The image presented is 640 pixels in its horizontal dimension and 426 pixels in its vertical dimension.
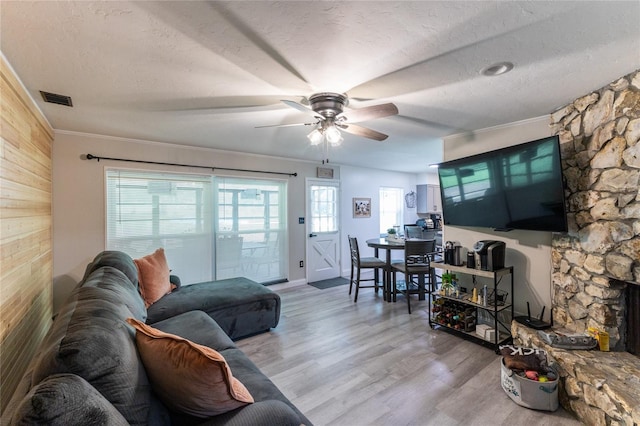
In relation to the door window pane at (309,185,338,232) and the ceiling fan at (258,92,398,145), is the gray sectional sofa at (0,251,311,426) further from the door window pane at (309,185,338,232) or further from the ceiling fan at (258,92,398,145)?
the door window pane at (309,185,338,232)

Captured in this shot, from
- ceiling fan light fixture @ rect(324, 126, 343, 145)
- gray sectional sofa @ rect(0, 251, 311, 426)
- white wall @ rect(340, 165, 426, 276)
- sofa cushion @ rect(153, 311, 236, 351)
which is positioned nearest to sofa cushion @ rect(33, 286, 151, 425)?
gray sectional sofa @ rect(0, 251, 311, 426)

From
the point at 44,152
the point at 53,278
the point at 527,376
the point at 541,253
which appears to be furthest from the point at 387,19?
the point at 53,278

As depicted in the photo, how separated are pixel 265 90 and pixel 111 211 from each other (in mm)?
2826

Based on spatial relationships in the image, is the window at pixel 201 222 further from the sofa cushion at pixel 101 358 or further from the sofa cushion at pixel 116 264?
the sofa cushion at pixel 101 358

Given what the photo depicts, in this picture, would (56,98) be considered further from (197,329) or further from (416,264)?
(416,264)

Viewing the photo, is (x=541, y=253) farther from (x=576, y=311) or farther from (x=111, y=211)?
(x=111, y=211)

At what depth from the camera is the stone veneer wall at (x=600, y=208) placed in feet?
6.70

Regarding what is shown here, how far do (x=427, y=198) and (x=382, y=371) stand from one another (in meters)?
5.65

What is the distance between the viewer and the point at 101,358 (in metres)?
1.03

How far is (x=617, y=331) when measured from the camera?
225 centimetres

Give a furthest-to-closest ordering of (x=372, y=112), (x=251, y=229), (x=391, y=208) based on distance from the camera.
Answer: (x=391, y=208), (x=251, y=229), (x=372, y=112)

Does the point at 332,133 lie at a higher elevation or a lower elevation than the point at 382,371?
higher

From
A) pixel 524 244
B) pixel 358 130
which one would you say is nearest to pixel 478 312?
pixel 524 244

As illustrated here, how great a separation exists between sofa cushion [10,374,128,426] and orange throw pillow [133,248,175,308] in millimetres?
2349
